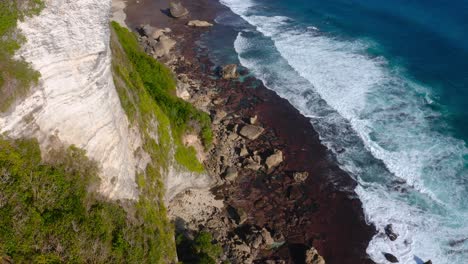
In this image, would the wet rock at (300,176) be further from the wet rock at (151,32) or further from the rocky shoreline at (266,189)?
the wet rock at (151,32)

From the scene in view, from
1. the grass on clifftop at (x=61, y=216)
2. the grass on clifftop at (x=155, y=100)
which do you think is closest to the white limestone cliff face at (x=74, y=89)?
the grass on clifftop at (x=61, y=216)

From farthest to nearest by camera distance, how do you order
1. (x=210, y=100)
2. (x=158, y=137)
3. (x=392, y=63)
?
1. (x=392, y=63)
2. (x=210, y=100)
3. (x=158, y=137)

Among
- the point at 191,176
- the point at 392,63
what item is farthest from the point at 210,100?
the point at 392,63

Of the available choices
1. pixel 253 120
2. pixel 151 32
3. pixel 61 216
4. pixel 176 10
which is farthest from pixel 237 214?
pixel 176 10

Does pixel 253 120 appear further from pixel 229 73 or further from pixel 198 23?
pixel 198 23

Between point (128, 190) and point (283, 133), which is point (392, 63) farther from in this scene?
point (128, 190)
